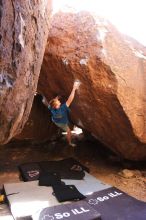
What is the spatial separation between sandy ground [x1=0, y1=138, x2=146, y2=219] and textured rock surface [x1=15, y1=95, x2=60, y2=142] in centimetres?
19

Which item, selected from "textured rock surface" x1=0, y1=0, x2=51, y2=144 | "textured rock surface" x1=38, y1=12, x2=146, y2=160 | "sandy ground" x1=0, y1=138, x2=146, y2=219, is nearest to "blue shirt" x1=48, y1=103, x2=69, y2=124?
"textured rock surface" x1=38, y1=12, x2=146, y2=160

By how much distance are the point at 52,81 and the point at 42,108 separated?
1296 mm

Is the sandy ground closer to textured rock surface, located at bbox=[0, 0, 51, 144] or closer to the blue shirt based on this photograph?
the blue shirt

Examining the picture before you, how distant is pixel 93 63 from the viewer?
3.81 meters

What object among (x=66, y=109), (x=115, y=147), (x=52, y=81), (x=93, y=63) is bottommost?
(x=115, y=147)

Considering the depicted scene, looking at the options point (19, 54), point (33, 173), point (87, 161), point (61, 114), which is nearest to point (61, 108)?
point (61, 114)

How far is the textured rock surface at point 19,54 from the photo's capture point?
2.33 metres

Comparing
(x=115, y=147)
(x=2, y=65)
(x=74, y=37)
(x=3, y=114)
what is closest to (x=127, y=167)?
(x=115, y=147)

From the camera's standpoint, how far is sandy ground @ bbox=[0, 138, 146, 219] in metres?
4.23

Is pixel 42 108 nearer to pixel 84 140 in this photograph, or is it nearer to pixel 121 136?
pixel 84 140

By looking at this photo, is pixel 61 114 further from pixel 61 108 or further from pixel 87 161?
pixel 87 161

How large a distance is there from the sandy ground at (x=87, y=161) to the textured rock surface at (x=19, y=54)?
1432 mm

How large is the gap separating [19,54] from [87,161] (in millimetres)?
3143

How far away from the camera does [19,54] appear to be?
2.47 metres
